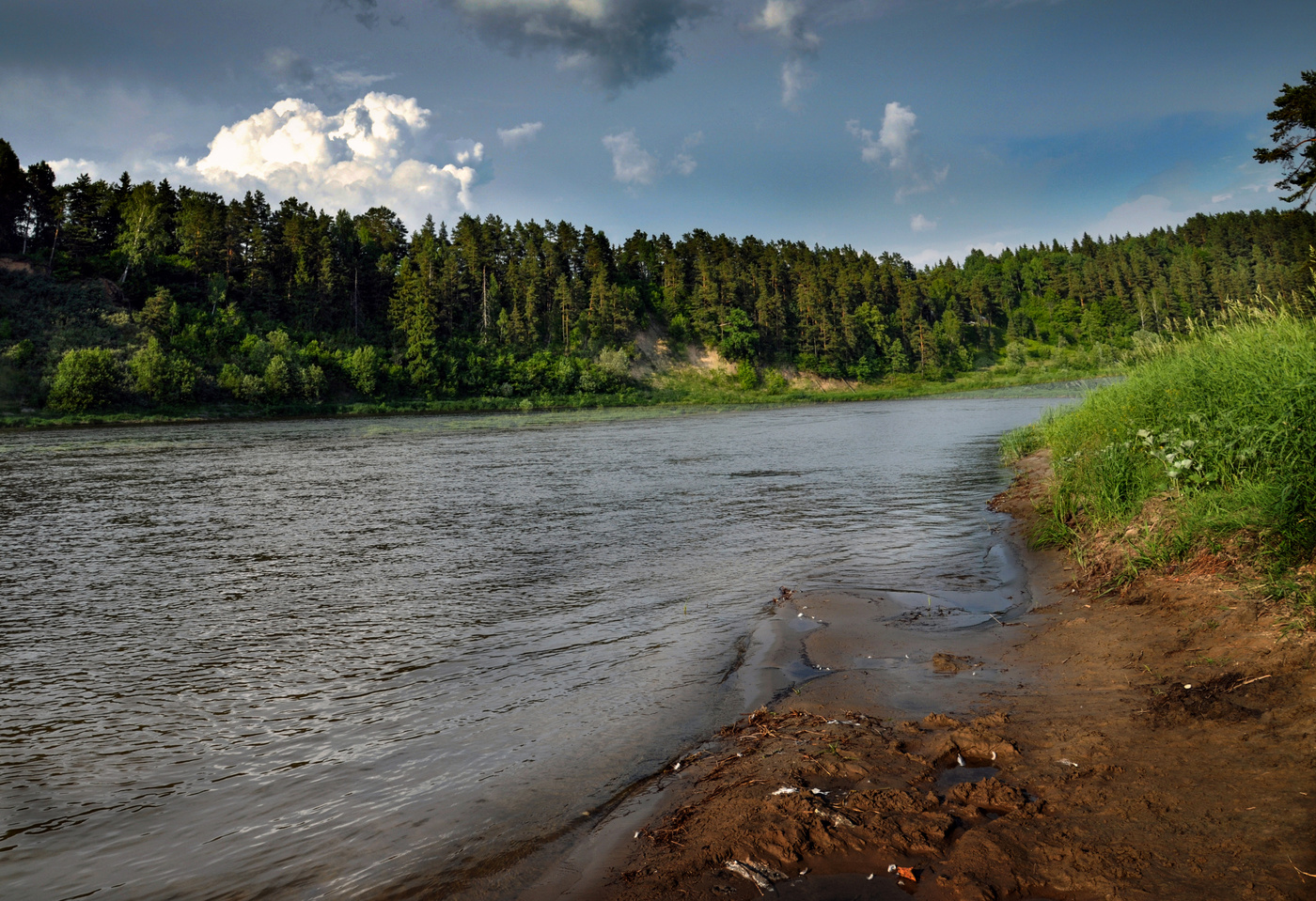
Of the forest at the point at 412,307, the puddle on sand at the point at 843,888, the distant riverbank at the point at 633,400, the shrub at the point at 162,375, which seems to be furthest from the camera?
the forest at the point at 412,307

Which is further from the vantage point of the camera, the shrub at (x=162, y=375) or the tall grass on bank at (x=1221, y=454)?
the shrub at (x=162, y=375)

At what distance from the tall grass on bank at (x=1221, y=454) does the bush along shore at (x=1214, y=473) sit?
2 centimetres

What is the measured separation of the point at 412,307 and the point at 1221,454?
10575 cm

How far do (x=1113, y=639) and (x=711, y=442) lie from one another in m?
31.5

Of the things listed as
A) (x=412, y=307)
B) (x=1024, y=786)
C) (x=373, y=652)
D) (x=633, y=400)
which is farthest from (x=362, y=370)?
(x=1024, y=786)

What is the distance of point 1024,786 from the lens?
170 inches

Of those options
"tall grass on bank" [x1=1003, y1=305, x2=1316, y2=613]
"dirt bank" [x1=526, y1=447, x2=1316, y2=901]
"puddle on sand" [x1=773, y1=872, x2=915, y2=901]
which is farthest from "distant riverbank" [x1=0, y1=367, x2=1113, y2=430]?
"puddle on sand" [x1=773, y1=872, x2=915, y2=901]

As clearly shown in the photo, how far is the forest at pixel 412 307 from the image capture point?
2904 inches

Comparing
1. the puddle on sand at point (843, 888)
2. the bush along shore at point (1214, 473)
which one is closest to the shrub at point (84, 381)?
the bush along shore at point (1214, 473)

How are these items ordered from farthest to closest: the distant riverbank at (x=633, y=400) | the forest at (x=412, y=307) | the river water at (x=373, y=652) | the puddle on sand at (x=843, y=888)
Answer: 1. the forest at (x=412, y=307)
2. the distant riverbank at (x=633, y=400)
3. the river water at (x=373, y=652)
4. the puddle on sand at (x=843, y=888)

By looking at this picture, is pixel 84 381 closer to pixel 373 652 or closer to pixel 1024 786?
pixel 373 652

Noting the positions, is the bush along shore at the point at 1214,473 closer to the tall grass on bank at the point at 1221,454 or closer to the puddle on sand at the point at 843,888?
the tall grass on bank at the point at 1221,454

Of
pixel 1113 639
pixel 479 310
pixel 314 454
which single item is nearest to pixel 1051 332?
pixel 479 310

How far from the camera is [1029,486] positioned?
16125mm
